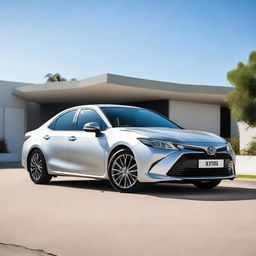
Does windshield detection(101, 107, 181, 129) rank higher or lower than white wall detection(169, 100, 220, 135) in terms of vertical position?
lower

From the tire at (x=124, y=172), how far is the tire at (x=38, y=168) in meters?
2.23

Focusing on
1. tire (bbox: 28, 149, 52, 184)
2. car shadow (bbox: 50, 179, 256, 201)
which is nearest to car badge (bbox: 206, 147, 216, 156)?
car shadow (bbox: 50, 179, 256, 201)

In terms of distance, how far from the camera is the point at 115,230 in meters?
5.85

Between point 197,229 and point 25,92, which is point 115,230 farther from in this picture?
point 25,92

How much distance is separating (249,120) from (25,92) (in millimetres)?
12376

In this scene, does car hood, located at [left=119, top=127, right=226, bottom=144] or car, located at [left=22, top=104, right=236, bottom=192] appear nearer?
car, located at [left=22, top=104, right=236, bottom=192]

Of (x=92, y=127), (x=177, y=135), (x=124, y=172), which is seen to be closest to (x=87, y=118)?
(x=92, y=127)

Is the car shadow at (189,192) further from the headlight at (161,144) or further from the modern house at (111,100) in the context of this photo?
the modern house at (111,100)

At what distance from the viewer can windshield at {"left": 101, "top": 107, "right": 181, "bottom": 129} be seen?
1020cm

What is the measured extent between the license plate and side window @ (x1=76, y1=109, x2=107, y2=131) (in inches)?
83.2

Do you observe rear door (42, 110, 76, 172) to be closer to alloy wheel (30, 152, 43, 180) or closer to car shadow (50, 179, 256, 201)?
alloy wheel (30, 152, 43, 180)

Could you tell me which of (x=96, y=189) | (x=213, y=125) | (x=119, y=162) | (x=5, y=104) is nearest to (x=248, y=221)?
(x=119, y=162)

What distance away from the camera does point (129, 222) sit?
633 cm

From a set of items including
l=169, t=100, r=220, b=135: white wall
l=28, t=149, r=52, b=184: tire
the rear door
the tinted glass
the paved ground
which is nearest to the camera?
the paved ground
